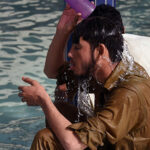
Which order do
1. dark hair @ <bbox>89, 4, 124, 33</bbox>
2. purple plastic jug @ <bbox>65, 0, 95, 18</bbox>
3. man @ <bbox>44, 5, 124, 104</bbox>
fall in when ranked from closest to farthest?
dark hair @ <bbox>89, 4, 124, 33</bbox> < man @ <bbox>44, 5, 124, 104</bbox> < purple plastic jug @ <bbox>65, 0, 95, 18</bbox>

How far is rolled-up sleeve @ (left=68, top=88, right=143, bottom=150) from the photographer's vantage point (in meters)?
2.50

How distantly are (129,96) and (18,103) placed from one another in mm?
3292

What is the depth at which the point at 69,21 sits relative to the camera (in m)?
3.24

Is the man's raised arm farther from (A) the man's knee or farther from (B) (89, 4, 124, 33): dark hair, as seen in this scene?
(A) the man's knee

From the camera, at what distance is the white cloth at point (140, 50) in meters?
3.67

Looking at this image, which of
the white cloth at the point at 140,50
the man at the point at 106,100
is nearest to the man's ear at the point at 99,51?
the man at the point at 106,100

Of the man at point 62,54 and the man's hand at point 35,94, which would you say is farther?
the man at point 62,54

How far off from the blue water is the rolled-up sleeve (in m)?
1.96

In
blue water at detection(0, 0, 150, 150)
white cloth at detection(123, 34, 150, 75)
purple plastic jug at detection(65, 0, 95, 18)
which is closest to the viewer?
purple plastic jug at detection(65, 0, 95, 18)

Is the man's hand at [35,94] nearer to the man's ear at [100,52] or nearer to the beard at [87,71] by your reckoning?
the beard at [87,71]

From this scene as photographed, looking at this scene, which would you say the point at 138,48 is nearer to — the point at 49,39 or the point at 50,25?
the point at 49,39

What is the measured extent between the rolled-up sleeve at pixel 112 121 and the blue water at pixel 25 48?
196 centimetres

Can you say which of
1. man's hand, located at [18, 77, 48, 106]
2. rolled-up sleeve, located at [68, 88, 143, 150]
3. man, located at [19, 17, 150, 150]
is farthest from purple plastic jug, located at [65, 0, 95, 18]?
rolled-up sleeve, located at [68, 88, 143, 150]

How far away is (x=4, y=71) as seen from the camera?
258 inches
